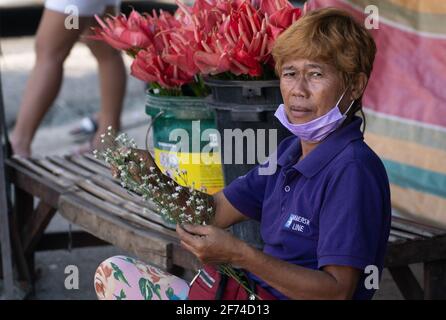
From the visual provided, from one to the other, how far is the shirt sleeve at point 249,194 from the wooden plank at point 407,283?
0.79 meters

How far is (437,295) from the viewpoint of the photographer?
3.01 metres

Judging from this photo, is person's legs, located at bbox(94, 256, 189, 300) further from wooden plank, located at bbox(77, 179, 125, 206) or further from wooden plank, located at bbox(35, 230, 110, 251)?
wooden plank, located at bbox(35, 230, 110, 251)

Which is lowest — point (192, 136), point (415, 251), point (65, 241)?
point (65, 241)

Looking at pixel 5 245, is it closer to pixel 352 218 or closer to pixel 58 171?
pixel 58 171

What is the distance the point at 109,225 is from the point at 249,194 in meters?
0.74

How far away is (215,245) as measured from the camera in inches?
81.9

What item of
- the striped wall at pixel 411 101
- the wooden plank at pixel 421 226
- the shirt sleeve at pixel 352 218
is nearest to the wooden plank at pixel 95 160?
the striped wall at pixel 411 101

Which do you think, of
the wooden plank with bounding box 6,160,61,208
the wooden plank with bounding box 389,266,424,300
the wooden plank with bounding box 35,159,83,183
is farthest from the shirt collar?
the wooden plank with bounding box 35,159,83,183

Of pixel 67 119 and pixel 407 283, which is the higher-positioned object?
pixel 407 283

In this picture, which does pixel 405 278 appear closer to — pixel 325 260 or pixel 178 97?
pixel 178 97

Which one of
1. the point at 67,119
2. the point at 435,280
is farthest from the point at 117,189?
the point at 67,119
